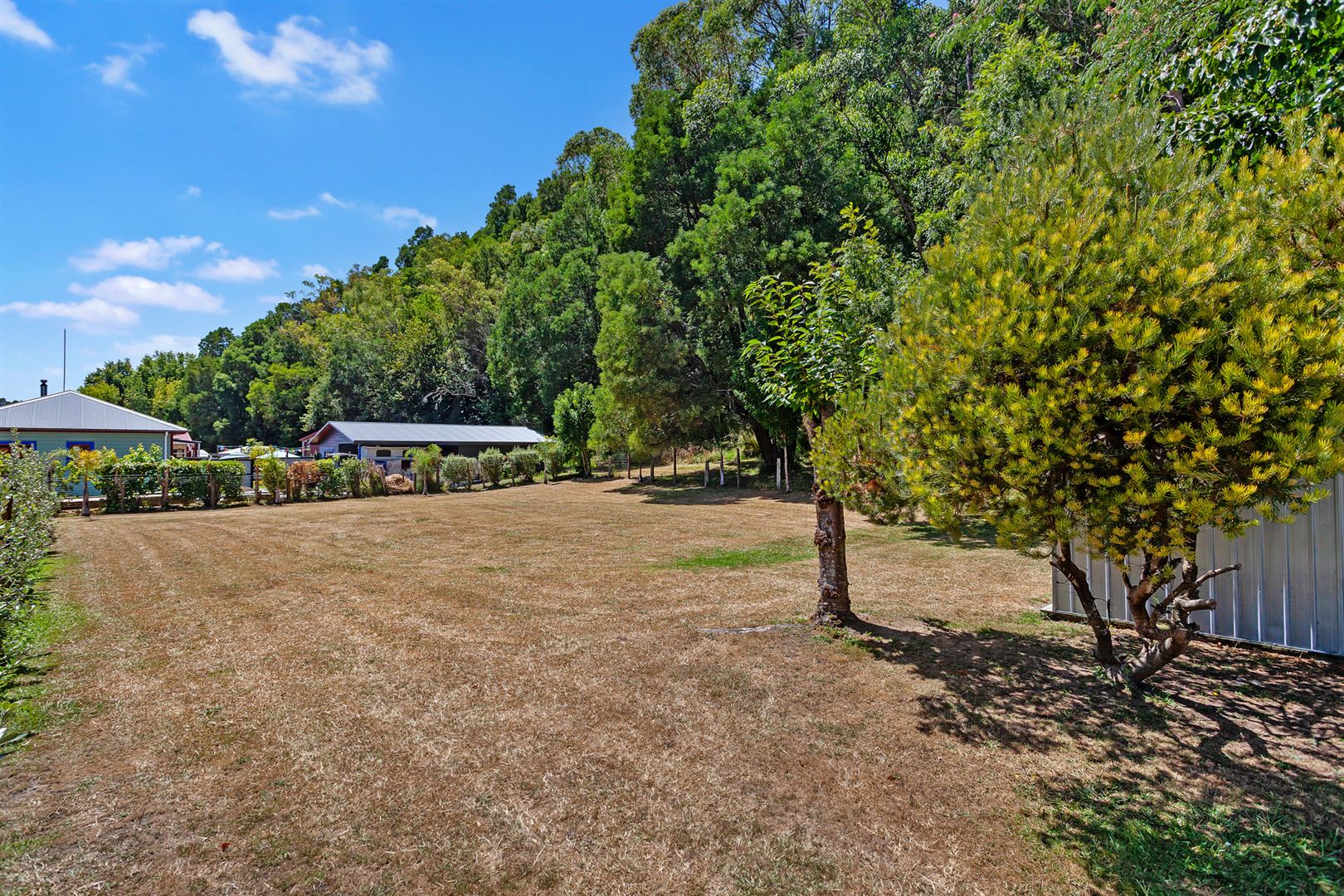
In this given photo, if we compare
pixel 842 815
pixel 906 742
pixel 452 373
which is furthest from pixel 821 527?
pixel 452 373

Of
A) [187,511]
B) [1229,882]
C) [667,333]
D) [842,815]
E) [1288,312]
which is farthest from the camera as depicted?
[667,333]

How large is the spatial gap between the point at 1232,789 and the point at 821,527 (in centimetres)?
347

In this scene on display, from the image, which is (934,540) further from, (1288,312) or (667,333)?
(667,333)

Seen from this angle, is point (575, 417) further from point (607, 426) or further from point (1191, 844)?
point (1191, 844)

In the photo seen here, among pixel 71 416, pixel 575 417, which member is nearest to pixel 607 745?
pixel 575 417

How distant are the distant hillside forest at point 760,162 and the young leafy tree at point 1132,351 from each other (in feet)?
2.73

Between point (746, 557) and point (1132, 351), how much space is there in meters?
8.10

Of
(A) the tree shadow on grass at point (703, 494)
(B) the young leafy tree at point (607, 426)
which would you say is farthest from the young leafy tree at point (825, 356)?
(B) the young leafy tree at point (607, 426)

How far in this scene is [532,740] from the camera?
13.1 feet

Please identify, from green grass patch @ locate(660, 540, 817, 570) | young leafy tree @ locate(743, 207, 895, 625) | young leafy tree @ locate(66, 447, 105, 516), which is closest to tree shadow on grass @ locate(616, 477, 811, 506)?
green grass patch @ locate(660, 540, 817, 570)

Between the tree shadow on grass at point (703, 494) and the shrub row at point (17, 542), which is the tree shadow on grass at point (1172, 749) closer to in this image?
the shrub row at point (17, 542)

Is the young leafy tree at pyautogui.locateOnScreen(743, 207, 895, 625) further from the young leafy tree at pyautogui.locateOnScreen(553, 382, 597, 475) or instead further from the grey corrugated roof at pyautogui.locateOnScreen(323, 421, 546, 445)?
the grey corrugated roof at pyautogui.locateOnScreen(323, 421, 546, 445)

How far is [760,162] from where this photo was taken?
75.8 ft

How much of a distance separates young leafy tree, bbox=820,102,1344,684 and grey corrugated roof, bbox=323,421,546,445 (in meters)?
33.6
